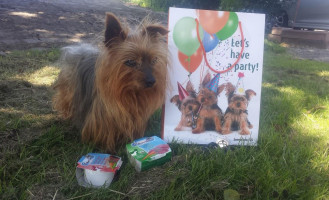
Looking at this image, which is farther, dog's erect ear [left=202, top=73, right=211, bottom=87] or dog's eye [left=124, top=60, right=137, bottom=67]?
dog's erect ear [left=202, top=73, right=211, bottom=87]

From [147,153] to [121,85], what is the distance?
53 cm

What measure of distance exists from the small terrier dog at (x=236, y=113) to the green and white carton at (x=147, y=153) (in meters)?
0.65

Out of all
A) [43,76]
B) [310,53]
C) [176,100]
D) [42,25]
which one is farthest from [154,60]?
[310,53]

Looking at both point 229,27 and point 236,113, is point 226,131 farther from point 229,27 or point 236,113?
point 229,27

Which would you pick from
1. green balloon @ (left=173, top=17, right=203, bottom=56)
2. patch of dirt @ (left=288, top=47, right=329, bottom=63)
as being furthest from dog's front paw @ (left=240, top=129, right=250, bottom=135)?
patch of dirt @ (left=288, top=47, right=329, bottom=63)

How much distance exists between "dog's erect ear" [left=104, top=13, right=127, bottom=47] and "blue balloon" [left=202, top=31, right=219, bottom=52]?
698 mm

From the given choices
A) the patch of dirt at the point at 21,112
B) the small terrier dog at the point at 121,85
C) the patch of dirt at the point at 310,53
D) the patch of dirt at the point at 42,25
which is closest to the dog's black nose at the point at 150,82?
the small terrier dog at the point at 121,85

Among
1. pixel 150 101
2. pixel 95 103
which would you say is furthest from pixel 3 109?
pixel 150 101

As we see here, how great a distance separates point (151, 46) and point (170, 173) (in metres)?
0.96

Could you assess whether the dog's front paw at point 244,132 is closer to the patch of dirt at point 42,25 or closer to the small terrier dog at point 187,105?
the small terrier dog at point 187,105

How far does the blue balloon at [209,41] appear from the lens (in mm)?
2568

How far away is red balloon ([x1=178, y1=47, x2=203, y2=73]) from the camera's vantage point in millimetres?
2568

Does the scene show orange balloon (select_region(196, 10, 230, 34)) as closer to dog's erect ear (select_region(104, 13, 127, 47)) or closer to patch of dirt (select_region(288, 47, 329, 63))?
dog's erect ear (select_region(104, 13, 127, 47))

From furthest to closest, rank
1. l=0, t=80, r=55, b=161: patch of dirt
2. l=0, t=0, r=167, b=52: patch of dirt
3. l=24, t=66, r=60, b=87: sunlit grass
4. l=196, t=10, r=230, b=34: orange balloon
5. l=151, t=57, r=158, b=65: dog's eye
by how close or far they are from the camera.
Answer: l=0, t=0, r=167, b=52: patch of dirt
l=24, t=66, r=60, b=87: sunlit grass
l=196, t=10, r=230, b=34: orange balloon
l=0, t=80, r=55, b=161: patch of dirt
l=151, t=57, r=158, b=65: dog's eye
